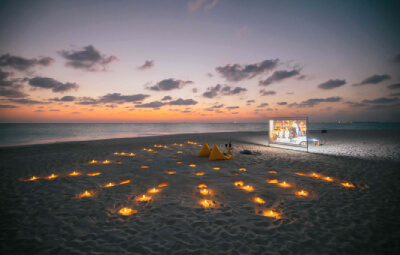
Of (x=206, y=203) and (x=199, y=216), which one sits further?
(x=206, y=203)

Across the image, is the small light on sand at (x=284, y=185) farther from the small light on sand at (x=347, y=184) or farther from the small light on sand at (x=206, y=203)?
the small light on sand at (x=206, y=203)

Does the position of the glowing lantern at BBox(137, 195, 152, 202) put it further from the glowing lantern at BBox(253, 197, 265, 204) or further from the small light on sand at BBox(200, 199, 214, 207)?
the glowing lantern at BBox(253, 197, 265, 204)

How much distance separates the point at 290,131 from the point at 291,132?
0.10m

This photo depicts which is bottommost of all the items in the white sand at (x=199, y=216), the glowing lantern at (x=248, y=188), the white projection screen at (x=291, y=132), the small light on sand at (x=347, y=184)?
the white sand at (x=199, y=216)

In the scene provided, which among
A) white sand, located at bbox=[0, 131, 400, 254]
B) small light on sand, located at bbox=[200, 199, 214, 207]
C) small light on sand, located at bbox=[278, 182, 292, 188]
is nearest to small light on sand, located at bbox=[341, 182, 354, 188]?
white sand, located at bbox=[0, 131, 400, 254]

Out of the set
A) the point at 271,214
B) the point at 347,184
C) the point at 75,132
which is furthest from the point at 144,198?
the point at 75,132

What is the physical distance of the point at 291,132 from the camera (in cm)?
1302

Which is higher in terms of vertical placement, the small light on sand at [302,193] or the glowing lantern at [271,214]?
the small light on sand at [302,193]

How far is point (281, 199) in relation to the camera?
4801 mm

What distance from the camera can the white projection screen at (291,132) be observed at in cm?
1245

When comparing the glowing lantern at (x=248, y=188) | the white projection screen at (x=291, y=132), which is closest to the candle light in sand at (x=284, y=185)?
the glowing lantern at (x=248, y=188)

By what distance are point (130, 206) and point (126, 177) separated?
8.33 ft

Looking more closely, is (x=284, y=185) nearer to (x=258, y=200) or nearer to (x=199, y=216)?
(x=258, y=200)

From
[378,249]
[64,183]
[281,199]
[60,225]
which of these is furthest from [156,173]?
[378,249]
